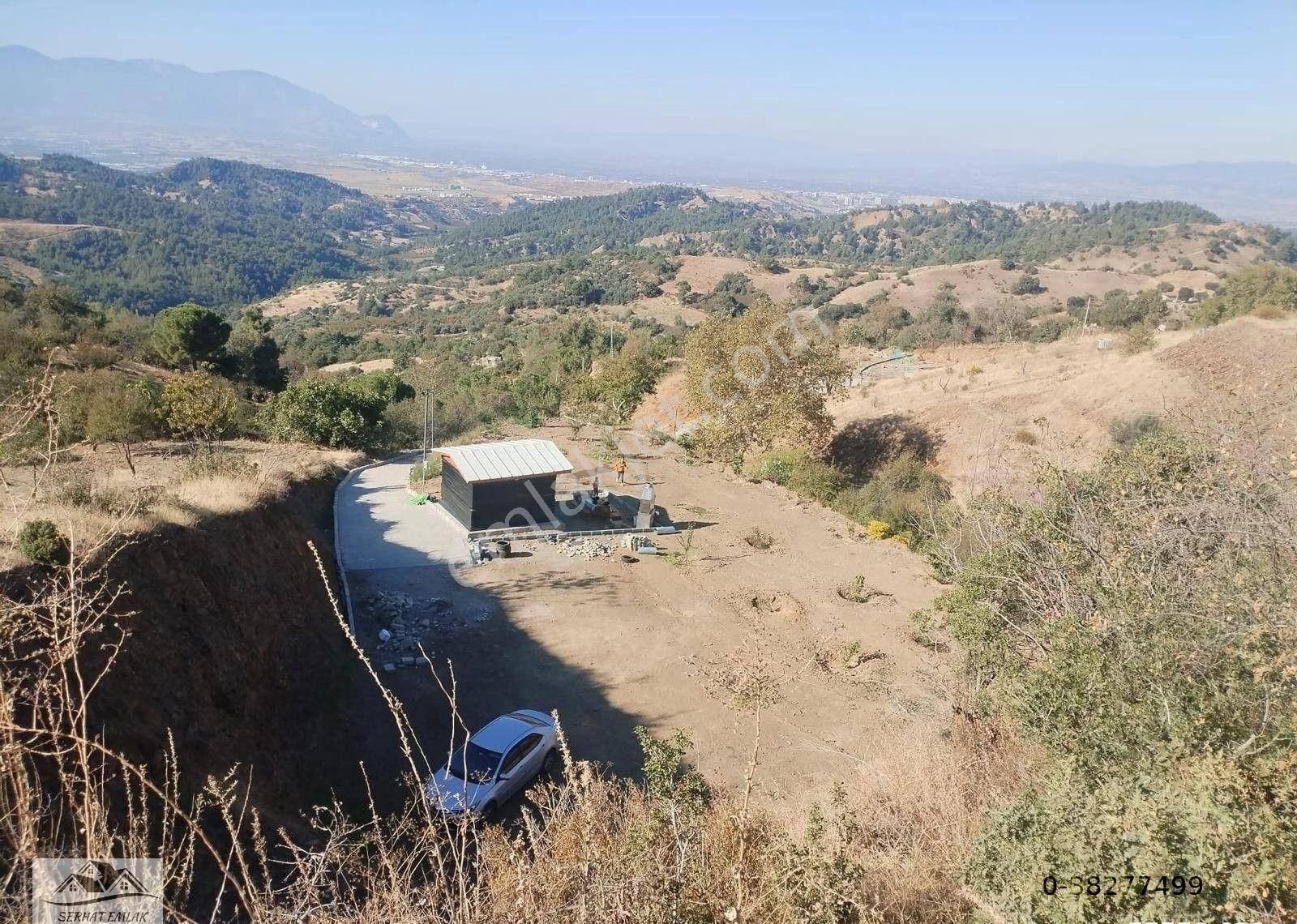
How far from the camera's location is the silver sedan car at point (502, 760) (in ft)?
28.5

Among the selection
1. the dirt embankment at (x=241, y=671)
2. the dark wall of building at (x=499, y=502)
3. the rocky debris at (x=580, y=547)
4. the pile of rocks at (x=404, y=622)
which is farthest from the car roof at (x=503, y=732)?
the dark wall of building at (x=499, y=502)

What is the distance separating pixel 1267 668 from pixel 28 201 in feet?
457

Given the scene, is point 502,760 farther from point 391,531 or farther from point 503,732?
point 391,531

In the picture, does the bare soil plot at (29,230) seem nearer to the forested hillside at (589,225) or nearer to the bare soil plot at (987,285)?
the forested hillside at (589,225)

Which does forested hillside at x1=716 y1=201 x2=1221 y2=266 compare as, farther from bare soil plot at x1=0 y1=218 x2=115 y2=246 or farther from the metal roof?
bare soil plot at x1=0 y1=218 x2=115 y2=246

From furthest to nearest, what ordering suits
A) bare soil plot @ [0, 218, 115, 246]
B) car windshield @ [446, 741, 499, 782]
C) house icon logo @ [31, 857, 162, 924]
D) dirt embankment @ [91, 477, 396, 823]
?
bare soil plot @ [0, 218, 115, 246]
car windshield @ [446, 741, 499, 782]
dirt embankment @ [91, 477, 396, 823]
house icon logo @ [31, 857, 162, 924]

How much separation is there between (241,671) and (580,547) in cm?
870

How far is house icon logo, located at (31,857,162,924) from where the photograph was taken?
2695 mm

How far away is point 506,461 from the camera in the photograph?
17.2m

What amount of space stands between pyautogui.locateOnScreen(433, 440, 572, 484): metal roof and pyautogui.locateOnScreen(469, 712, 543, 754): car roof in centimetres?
736

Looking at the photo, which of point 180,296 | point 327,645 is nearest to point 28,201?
point 180,296

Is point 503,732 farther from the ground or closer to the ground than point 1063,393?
closer to the ground

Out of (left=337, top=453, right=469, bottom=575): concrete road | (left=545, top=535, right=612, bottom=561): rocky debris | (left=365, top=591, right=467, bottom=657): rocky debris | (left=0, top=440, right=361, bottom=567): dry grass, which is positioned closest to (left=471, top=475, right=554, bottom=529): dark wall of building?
(left=545, top=535, right=612, bottom=561): rocky debris

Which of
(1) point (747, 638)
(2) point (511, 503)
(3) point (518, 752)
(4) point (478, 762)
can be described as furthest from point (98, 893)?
(2) point (511, 503)
